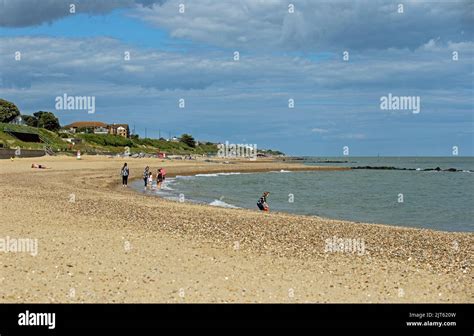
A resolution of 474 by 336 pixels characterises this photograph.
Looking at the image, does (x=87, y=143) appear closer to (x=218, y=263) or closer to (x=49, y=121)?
(x=49, y=121)

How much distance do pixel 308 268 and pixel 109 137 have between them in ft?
493

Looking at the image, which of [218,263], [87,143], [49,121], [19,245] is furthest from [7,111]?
[218,263]

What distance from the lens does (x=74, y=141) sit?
442 ft

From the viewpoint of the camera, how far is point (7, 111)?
13212 centimetres

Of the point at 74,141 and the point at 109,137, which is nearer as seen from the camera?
the point at 74,141
